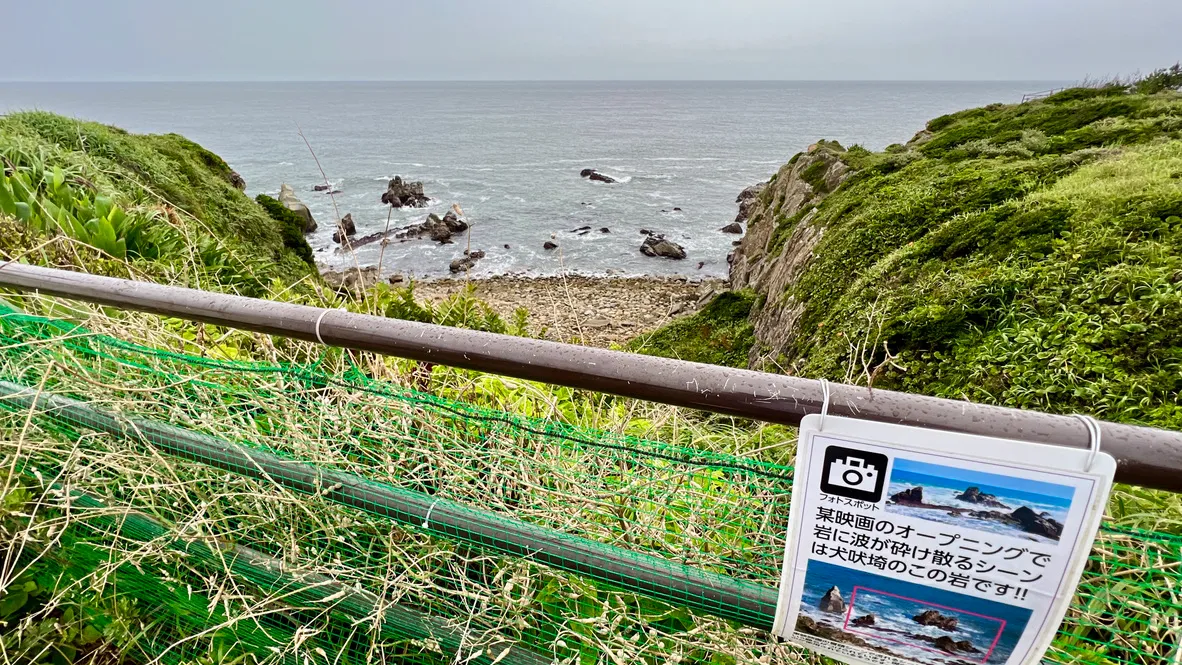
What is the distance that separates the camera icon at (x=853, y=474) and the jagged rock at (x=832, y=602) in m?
0.25

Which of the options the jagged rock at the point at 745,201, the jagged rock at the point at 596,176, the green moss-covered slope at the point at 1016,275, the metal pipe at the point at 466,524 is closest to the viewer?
the metal pipe at the point at 466,524

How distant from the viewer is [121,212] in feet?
16.9

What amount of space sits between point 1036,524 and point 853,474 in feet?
0.94

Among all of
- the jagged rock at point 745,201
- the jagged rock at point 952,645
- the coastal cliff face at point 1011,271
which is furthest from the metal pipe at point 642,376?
the jagged rock at point 745,201

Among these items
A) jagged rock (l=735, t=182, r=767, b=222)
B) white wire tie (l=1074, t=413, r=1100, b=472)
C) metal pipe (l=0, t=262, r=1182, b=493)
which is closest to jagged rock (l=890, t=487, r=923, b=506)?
metal pipe (l=0, t=262, r=1182, b=493)

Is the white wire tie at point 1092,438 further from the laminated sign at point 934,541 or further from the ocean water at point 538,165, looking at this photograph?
the ocean water at point 538,165

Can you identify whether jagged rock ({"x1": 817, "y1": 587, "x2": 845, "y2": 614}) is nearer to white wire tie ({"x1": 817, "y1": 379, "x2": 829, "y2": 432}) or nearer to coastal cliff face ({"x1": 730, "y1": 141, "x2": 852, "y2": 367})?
white wire tie ({"x1": 817, "y1": 379, "x2": 829, "y2": 432})

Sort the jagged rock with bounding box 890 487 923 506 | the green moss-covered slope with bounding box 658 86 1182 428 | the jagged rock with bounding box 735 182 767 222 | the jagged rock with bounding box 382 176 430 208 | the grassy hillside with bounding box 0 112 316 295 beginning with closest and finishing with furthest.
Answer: the jagged rock with bounding box 890 487 923 506 → the green moss-covered slope with bounding box 658 86 1182 428 → the grassy hillside with bounding box 0 112 316 295 → the jagged rock with bounding box 382 176 430 208 → the jagged rock with bounding box 735 182 767 222

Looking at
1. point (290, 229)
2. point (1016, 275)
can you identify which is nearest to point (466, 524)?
point (1016, 275)

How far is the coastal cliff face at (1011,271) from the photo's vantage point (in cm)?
359

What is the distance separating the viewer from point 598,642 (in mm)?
1553

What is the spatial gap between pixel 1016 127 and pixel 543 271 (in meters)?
18.3

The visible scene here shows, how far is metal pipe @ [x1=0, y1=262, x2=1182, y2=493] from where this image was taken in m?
0.95

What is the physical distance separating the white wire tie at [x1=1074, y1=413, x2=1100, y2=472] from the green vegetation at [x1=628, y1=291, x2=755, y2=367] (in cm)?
1016
